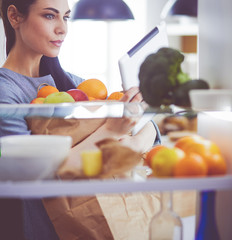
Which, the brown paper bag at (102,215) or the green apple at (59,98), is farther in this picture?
the brown paper bag at (102,215)

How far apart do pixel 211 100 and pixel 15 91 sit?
2.74ft

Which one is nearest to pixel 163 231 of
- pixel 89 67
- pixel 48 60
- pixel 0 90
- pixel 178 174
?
pixel 178 174

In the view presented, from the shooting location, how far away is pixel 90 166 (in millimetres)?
695

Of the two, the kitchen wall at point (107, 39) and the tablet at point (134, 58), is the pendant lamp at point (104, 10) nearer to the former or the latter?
the tablet at point (134, 58)

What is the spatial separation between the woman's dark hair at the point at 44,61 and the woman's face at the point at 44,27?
0.16 feet

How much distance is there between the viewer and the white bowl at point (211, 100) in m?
0.72

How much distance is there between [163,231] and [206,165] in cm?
15

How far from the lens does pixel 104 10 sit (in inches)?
111

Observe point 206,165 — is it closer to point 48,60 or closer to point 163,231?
point 163,231

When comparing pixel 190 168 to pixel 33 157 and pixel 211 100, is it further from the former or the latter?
pixel 33 157

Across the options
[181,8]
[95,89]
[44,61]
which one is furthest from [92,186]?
[181,8]

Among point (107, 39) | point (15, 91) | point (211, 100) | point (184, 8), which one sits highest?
point (184, 8)

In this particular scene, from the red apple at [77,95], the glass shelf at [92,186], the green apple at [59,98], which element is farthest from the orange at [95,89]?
the glass shelf at [92,186]

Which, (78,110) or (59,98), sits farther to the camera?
(59,98)
